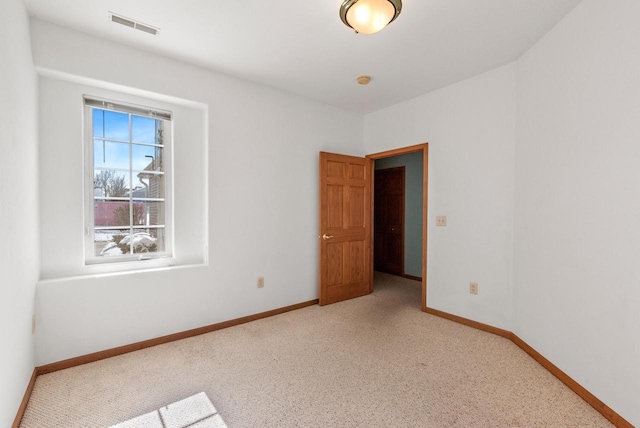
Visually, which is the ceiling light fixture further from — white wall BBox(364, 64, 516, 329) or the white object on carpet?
the white object on carpet

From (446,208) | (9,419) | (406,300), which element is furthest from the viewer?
(406,300)

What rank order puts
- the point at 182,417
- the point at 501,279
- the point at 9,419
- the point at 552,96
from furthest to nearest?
the point at 501,279 → the point at 552,96 → the point at 182,417 → the point at 9,419

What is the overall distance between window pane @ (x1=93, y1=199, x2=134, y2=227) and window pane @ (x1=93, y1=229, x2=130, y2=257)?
2.6 inches

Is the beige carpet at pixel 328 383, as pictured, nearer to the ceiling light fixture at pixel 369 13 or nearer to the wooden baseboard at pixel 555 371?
the wooden baseboard at pixel 555 371

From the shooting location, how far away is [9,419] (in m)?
1.52

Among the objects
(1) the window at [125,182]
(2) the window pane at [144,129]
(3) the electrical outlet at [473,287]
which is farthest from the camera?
(3) the electrical outlet at [473,287]

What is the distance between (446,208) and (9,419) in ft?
12.3

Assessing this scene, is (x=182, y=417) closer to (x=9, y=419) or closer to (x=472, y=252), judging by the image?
(x=9, y=419)

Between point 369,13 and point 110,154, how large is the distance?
2.45 meters

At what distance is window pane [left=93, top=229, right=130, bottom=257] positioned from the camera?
2566mm

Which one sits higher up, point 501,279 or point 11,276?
point 11,276

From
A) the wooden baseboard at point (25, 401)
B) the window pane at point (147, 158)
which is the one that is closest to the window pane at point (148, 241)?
the window pane at point (147, 158)

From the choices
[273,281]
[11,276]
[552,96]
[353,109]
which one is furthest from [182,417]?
[353,109]

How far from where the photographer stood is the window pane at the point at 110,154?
2561mm
